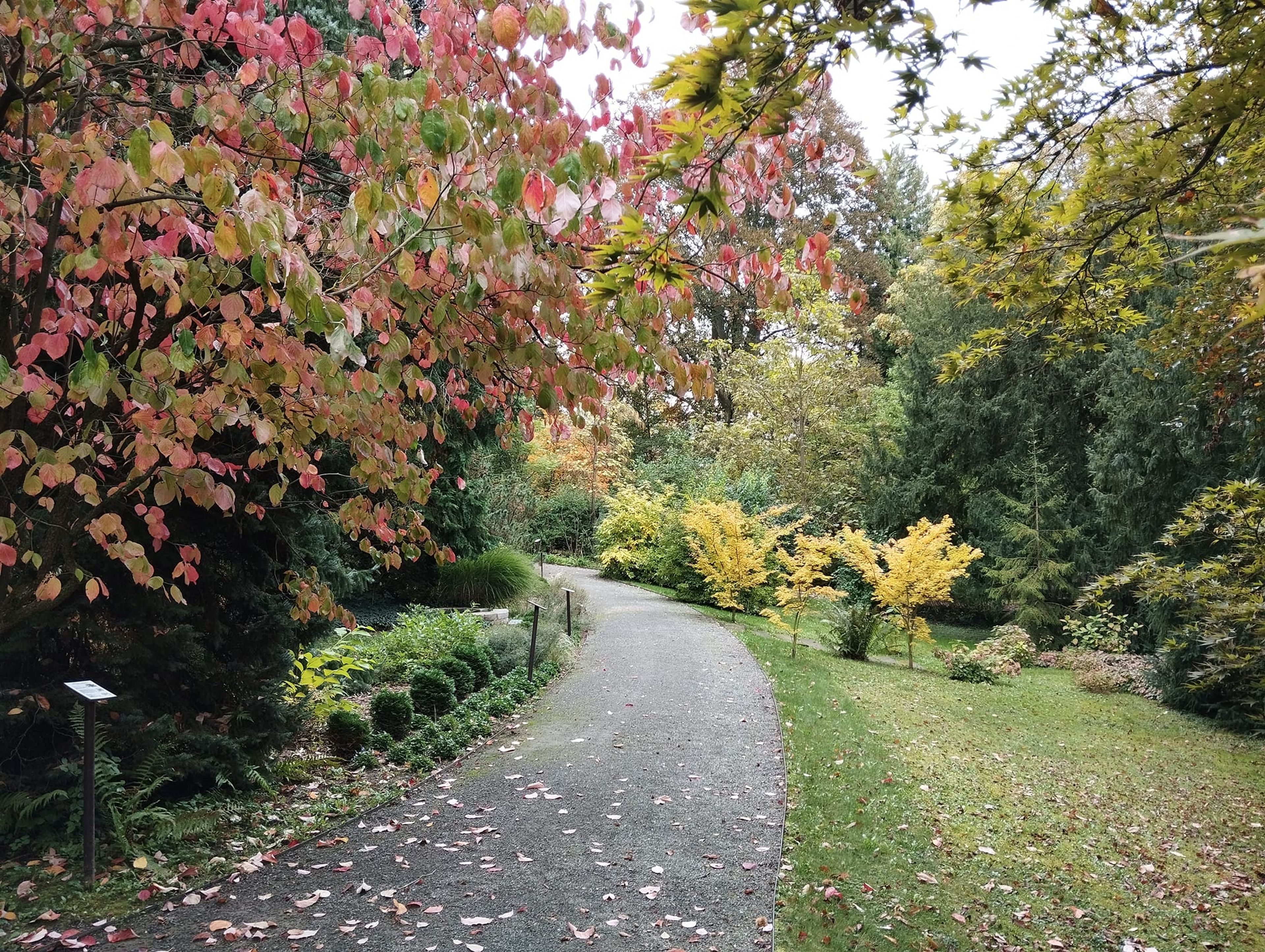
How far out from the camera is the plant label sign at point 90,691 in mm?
4020

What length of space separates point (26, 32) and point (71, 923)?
3.71m

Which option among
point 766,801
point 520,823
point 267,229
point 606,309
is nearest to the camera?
point 267,229

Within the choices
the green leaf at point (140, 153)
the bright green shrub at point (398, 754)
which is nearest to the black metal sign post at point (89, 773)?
the bright green shrub at point (398, 754)

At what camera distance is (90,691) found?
409 centimetres

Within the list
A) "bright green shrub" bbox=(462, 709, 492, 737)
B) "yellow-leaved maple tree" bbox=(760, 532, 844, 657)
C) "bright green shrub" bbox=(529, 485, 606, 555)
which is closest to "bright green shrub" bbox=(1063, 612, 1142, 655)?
"yellow-leaved maple tree" bbox=(760, 532, 844, 657)

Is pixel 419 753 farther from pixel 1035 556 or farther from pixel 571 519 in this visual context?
pixel 571 519

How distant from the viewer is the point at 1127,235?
4.11 metres

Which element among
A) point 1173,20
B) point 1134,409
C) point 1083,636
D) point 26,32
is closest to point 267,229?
point 26,32

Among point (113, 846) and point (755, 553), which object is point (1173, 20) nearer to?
point (113, 846)

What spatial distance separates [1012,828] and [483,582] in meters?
9.01

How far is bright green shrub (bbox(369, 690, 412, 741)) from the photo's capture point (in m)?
6.71

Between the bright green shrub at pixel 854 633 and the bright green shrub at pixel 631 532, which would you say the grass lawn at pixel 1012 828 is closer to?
the bright green shrub at pixel 854 633

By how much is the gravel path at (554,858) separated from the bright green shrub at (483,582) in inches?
202

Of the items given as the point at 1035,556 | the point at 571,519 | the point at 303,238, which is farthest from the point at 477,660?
the point at 571,519
